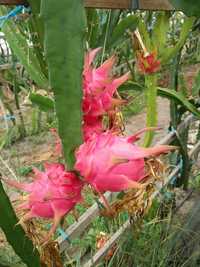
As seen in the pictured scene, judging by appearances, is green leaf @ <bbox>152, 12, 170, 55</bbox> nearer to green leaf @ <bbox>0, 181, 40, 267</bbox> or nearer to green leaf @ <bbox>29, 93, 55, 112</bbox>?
green leaf @ <bbox>29, 93, 55, 112</bbox>

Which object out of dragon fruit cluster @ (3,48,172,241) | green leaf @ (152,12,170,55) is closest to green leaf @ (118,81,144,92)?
green leaf @ (152,12,170,55)

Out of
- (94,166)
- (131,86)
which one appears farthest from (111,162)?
(131,86)

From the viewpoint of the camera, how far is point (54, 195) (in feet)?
2.07

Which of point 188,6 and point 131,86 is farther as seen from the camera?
A: point 131,86

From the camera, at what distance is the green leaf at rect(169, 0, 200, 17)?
84cm

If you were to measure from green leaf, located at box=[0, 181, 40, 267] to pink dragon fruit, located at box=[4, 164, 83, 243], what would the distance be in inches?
6.3

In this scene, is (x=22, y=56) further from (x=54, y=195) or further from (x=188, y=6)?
(x=54, y=195)

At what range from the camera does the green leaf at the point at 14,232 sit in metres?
0.82

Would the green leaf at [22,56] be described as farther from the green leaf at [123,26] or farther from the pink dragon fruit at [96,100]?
the pink dragon fruit at [96,100]

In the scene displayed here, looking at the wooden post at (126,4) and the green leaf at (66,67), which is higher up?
the wooden post at (126,4)

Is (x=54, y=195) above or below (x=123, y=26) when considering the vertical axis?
below

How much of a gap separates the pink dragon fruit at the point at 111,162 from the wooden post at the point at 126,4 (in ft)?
0.97

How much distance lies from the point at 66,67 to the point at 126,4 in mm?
310

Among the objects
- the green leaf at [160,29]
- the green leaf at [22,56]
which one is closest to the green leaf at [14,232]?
the green leaf at [22,56]
